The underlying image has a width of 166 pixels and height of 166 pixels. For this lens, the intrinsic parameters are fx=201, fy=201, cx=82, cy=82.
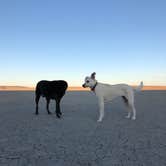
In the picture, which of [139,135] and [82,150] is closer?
[82,150]

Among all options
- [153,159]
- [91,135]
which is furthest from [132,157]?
[91,135]

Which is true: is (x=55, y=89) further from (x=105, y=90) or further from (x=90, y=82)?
(x=105, y=90)

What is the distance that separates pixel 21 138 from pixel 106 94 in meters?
3.61

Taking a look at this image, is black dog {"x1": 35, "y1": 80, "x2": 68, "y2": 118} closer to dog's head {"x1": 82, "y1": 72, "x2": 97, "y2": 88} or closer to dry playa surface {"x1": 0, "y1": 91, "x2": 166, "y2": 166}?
dog's head {"x1": 82, "y1": 72, "x2": 97, "y2": 88}

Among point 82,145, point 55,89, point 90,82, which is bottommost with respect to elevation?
point 82,145

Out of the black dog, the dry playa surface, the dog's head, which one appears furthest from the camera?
the black dog

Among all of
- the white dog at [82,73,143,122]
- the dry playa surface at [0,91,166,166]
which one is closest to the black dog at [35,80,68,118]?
the white dog at [82,73,143,122]

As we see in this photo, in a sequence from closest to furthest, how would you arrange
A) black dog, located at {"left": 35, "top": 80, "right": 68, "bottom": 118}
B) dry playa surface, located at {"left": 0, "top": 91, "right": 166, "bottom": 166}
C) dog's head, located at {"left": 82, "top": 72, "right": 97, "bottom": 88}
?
dry playa surface, located at {"left": 0, "top": 91, "right": 166, "bottom": 166} → dog's head, located at {"left": 82, "top": 72, "right": 97, "bottom": 88} → black dog, located at {"left": 35, "top": 80, "right": 68, "bottom": 118}

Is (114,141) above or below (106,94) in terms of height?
below

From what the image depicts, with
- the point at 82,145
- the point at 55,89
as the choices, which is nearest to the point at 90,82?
the point at 55,89

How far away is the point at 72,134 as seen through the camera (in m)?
5.65

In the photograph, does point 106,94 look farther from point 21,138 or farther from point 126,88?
point 21,138

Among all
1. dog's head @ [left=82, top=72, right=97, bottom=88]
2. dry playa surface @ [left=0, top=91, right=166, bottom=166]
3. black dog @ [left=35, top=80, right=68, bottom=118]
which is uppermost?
dog's head @ [left=82, top=72, right=97, bottom=88]

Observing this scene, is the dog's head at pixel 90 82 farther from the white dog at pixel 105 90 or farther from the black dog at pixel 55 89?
the black dog at pixel 55 89
